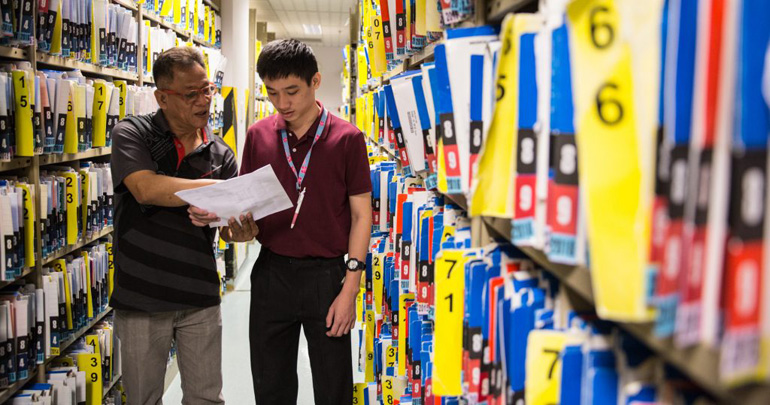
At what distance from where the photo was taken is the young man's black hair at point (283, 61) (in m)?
2.18

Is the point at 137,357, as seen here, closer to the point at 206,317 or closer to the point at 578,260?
the point at 206,317

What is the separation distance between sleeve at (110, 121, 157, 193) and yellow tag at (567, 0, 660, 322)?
1858 mm

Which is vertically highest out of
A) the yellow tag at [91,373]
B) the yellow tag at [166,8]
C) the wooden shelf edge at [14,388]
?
the yellow tag at [166,8]

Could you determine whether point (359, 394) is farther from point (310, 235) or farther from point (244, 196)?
point (244, 196)

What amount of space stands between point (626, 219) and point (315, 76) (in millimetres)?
1839

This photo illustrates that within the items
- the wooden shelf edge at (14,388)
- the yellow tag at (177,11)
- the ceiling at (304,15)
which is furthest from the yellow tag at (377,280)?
the ceiling at (304,15)

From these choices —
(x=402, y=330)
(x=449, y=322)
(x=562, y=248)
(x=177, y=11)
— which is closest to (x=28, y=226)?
(x=402, y=330)

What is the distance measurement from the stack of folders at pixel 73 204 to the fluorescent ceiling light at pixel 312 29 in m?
11.3

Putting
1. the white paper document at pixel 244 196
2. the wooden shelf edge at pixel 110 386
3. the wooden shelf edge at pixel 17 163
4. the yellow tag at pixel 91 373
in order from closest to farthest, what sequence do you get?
1. the white paper document at pixel 244 196
2. the wooden shelf edge at pixel 17 163
3. the yellow tag at pixel 91 373
4. the wooden shelf edge at pixel 110 386

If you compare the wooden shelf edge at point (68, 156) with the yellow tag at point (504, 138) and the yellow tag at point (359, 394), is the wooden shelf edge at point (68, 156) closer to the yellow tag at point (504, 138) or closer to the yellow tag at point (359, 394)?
the yellow tag at point (359, 394)

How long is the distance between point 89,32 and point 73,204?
2.64 feet

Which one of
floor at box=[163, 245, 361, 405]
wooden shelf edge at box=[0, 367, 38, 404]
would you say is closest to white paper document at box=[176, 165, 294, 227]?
wooden shelf edge at box=[0, 367, 38, 404]

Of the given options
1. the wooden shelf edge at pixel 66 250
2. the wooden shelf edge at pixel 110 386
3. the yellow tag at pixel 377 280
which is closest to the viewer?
the wooden shelf edge at pixel 66 250

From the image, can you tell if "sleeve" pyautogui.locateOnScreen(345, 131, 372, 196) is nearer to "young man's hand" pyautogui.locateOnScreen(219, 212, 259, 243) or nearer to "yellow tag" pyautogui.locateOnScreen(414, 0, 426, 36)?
"young man's hand" pyautogui.locateOnScreen(219, 212, 259, 243)
